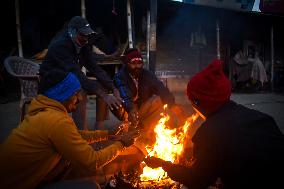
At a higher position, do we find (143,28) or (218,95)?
(143,28)

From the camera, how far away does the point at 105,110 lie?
5.83 meters

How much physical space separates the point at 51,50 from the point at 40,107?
2.26 metres

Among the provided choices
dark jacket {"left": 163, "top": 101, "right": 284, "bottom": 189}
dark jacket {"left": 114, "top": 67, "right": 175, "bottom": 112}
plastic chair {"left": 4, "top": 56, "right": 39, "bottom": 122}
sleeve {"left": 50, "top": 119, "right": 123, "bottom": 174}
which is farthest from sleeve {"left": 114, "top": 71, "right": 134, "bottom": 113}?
dark jacket {"left": 163, "top": 101, "right": 284, "bottom": 189}

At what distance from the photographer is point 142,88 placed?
231 inches

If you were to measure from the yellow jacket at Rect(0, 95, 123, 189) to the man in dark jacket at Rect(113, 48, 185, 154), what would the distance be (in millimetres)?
2521

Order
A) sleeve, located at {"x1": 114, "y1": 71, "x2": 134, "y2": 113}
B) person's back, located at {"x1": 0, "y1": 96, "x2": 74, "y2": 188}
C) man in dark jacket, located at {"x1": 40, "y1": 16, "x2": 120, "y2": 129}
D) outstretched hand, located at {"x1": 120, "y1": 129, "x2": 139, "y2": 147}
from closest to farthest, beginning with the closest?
person's back, located at {"x1": 0, "y1": 96, "x2": 74, "y2": 188} < outstretched hand, located at {"x1": 120, "y1": 129, "x2": 139, "y2": 147} < man in dark jacket, located at {"x1": 40, "y1": 16, "x2": 120, "y2": 129} < sleeve, located at {"x1": 114, "y1": 71, "x2": 134, "y2": 113}

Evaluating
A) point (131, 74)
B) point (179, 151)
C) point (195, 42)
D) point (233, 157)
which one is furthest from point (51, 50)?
point (195, 42)

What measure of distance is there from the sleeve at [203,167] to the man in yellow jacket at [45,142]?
904 mm

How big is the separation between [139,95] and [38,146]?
10.9ft

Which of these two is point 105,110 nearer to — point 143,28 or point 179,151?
point 179,151

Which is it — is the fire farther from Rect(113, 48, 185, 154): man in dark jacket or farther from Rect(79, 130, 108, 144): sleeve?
Rect(79, 130, 108, 144): sleeve

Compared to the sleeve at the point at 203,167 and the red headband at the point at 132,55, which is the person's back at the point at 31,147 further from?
the red headband at the point at 132,55

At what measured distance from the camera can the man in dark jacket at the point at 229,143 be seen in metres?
2.35

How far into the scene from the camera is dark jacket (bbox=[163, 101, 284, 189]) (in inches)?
92.3
